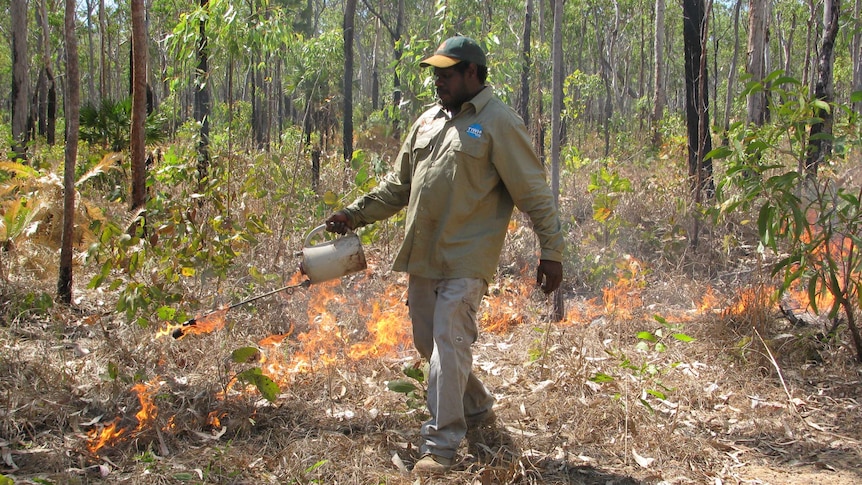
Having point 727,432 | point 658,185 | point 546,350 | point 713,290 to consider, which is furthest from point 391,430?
point 658,185

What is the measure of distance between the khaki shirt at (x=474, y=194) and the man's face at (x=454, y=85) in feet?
0.17

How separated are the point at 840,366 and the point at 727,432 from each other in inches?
40.7

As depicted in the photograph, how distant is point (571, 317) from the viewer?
17.0 ft

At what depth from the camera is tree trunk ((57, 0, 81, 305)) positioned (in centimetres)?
469

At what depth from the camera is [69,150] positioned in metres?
4.71

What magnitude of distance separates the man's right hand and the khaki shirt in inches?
18.6

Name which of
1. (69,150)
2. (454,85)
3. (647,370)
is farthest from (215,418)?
(69,150)

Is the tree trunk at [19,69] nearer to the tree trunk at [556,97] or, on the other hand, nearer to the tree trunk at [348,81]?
the tree trunk at [348,81]

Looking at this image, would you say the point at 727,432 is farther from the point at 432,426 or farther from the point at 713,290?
the point at 713,290

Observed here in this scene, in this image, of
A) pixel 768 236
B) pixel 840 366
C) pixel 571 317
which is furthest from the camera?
pixel 571 317

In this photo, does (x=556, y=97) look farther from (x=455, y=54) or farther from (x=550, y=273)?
(x=550, y=273)

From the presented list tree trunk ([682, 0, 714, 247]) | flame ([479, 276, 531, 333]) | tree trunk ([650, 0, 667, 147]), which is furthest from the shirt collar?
tree trunk ([650, 0, 667, 147])

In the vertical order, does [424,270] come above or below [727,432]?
above

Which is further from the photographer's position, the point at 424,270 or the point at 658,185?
the point at 658,185
